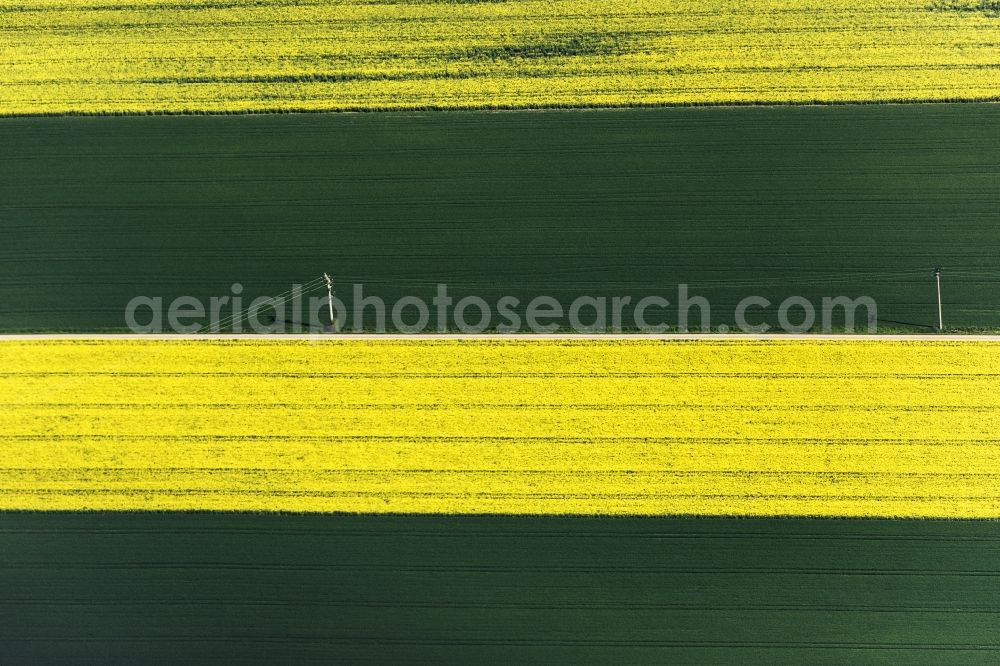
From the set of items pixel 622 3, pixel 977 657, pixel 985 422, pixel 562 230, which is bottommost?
pixel 977 657

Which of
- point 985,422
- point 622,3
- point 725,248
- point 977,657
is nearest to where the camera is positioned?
point 977,657

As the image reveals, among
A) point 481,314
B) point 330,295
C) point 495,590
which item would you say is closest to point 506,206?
point 481,314

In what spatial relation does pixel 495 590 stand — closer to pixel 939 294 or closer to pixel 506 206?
pixel 506 206

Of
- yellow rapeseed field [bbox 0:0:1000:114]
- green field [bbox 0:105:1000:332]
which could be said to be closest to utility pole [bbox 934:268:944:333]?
green field [bbox 0:105:1000:332]

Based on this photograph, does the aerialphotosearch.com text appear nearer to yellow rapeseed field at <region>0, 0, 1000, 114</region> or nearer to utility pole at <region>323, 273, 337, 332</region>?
utility pole at <region>323, 273, 337, 332</region>

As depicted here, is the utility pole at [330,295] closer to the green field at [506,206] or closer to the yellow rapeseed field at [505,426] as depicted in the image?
the green field at [506,206]

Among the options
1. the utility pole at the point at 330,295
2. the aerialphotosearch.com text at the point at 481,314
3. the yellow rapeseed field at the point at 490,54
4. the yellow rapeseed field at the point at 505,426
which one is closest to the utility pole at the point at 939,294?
the yellow rapeseed field at the point at 505,426

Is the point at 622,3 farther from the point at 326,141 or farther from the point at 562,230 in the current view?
the point at 326,141

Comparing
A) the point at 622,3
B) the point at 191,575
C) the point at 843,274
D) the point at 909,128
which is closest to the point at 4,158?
the point at 191,575
